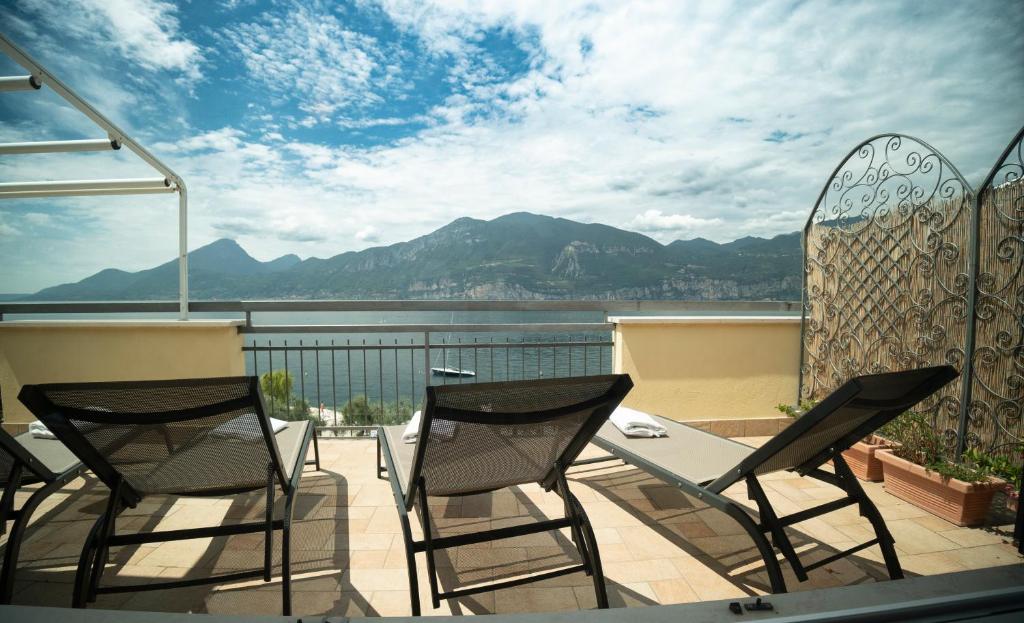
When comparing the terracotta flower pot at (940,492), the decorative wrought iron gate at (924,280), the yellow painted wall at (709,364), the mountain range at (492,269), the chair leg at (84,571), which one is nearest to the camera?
the chair leg at (84,571)

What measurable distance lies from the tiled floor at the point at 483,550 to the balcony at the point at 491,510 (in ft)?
0.04

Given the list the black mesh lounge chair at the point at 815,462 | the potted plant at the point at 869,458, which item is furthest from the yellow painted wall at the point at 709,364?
the black mesh lounge chair at the point at 815,462

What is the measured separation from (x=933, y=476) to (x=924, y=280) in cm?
141

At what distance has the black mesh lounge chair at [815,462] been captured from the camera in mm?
1903

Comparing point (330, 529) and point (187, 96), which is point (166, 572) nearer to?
point (330, 529)

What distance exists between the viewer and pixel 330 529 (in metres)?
2.74

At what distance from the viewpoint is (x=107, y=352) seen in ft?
14.0

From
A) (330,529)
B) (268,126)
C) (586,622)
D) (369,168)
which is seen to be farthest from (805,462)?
(268,126)

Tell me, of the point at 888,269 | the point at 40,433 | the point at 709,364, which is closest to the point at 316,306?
the point at 40,433

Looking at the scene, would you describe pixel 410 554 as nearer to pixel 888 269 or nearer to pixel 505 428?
pixel 505 428

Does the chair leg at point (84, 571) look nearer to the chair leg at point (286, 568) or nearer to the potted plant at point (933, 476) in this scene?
the chair leg at point (286, 568)

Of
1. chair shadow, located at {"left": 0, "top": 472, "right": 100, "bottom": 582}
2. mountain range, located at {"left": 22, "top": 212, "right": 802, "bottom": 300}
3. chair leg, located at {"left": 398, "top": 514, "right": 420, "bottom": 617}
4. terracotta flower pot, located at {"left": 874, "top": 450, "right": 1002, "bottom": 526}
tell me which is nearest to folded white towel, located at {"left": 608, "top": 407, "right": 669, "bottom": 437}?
terracotta flower pot, located at {"left": 874, "top": 450, "right": 1002, "bottom": 526}

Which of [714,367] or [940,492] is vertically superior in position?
[714,367]

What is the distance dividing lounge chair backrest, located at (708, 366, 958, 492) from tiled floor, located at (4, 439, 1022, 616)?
500mm
